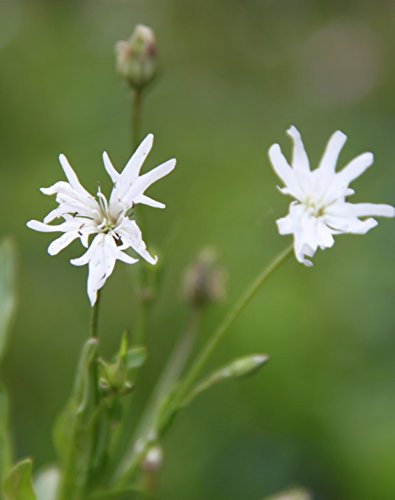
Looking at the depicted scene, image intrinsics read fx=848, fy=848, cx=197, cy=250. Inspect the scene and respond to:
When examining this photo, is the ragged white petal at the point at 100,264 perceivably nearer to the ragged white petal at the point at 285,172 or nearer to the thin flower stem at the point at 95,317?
the thin flower stem at the point at 95,317

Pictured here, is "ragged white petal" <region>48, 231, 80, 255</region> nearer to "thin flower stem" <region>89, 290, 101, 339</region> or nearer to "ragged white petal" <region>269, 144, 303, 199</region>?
"thin flower stem" <region>89, 290, 101, 339</region>

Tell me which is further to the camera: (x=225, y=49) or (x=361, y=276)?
(x=225, y=49)

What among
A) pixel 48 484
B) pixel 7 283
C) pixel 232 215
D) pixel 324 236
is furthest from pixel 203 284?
pixel 232 215

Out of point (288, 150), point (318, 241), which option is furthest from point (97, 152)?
point (318, 241)

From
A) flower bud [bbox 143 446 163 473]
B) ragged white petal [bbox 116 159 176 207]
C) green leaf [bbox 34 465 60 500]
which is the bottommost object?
green leaf [bbox 34 465 60 500]

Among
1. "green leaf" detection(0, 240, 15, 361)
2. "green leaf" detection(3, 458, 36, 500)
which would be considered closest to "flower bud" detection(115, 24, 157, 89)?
"green leaf" detection(0, 240, 15, 361)

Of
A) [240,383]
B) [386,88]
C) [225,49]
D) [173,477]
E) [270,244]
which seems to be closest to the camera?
[173,477]

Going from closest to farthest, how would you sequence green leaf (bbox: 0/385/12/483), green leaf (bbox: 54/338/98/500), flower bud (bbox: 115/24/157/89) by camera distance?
green leaf (bbox: 54/338/98/500) < green leaf (bbox: 0/385/12/483) < flower bud (bbox: 115/24/157/89)

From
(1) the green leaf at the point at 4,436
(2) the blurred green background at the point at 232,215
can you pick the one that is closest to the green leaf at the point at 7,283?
(1) the green leaf at the point at 4,436

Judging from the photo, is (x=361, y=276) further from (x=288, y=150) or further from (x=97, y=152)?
(x=97, y=152)
